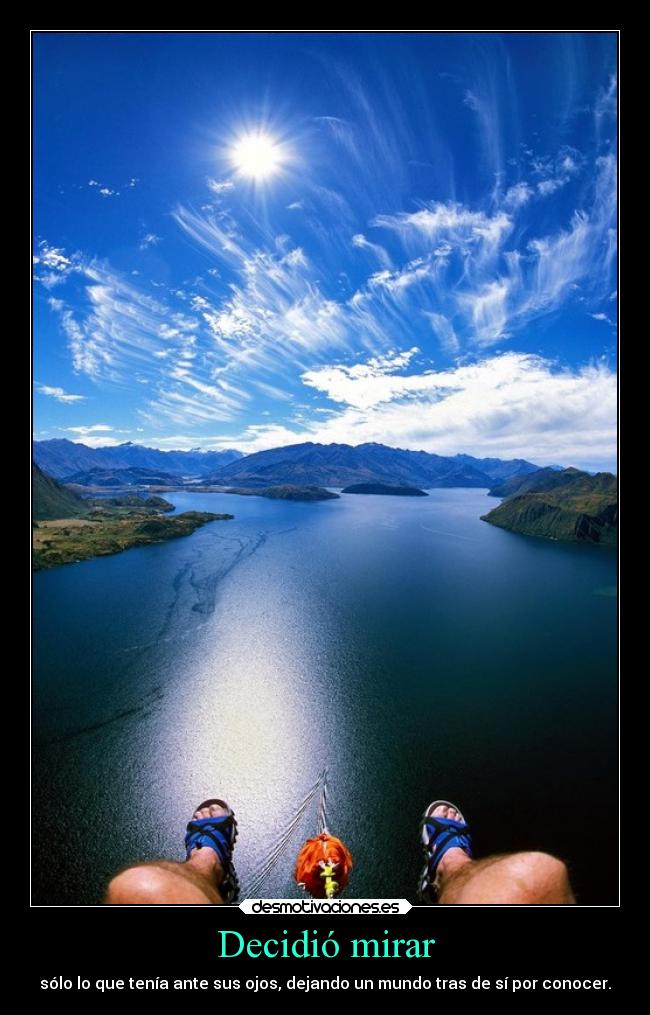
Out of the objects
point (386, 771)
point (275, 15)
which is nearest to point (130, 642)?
point (386, 771)

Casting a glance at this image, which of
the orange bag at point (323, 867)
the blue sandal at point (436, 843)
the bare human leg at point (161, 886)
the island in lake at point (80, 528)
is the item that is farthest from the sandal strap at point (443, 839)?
the island in lake at point (80, 528)

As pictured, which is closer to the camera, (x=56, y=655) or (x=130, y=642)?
(x=56, y=655)

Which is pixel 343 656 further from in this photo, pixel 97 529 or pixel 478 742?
pixel 97 529

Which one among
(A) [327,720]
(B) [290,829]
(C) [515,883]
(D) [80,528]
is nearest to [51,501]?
(D) [80,528]

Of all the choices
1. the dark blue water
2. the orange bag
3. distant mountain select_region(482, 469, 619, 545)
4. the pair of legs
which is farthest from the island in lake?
distant mountain select_region(482, 469, 619, 545)

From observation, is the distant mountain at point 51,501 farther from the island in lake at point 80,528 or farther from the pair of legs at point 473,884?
the pair of legs at point 473,884
